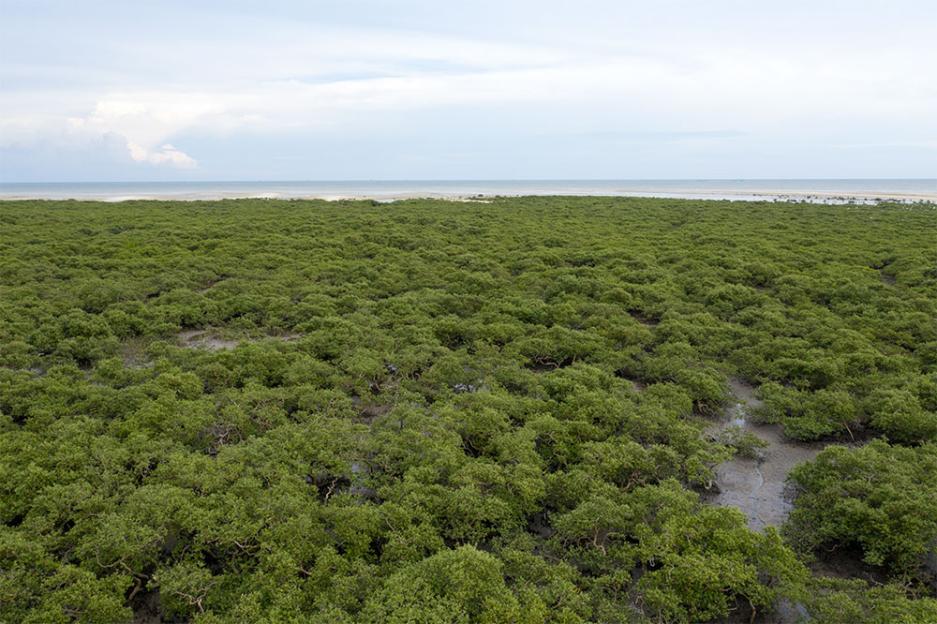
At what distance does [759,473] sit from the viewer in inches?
388

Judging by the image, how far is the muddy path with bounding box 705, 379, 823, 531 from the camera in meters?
8.88

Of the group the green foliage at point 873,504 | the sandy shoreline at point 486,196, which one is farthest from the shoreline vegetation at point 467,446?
the sandy shoreline at point 486,196

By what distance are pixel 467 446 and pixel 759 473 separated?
5281 millimetres

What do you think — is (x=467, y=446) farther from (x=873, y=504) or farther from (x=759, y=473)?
(x=873, y=504)

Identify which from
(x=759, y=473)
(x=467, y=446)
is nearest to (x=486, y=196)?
(x=467, y=446)

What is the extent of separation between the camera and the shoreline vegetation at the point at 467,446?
6.66m

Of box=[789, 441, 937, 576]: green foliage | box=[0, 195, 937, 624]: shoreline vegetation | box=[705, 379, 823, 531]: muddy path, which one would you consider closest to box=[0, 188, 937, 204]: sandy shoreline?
box=[0, 195, 937, 624]: shoreline vegetation

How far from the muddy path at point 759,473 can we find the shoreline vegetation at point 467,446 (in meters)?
0.06

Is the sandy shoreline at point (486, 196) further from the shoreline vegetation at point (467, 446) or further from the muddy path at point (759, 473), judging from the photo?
the muddy path at point (759, 473)

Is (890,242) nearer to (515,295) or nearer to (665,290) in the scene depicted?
(665,290)

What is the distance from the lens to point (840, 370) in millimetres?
12648

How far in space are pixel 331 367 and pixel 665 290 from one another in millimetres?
12177

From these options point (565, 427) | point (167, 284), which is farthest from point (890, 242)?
point (167, 284)

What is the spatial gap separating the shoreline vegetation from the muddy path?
2.2 inches
